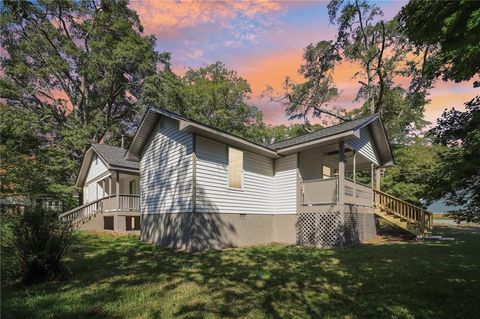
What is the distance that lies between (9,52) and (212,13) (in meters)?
26.6

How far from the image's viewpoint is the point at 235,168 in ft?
44.0

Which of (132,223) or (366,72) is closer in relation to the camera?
(132,223)

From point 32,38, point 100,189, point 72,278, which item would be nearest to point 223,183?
point 72,278

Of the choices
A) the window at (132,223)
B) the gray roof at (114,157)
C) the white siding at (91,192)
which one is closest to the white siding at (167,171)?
the gray roof at (114,157)

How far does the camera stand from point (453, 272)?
7.39 metres

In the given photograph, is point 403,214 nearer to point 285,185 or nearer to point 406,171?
point 285,185

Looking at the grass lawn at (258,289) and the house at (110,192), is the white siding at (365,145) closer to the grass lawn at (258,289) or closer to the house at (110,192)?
the grass lawn at (258,289)

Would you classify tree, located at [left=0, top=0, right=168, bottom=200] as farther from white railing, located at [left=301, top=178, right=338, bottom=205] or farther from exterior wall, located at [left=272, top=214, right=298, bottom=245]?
white railing, located at [left=301, top=178, right=338, bottom=205]

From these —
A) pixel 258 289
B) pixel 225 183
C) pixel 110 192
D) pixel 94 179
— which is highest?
pixel 94 179

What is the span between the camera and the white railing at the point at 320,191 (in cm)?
1312

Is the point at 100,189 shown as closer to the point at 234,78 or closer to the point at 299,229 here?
the point at 299,229

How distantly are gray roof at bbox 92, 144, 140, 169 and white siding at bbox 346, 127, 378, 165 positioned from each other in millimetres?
13794

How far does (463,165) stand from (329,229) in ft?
28.7

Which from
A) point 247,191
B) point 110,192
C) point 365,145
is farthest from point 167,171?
point 365,145
